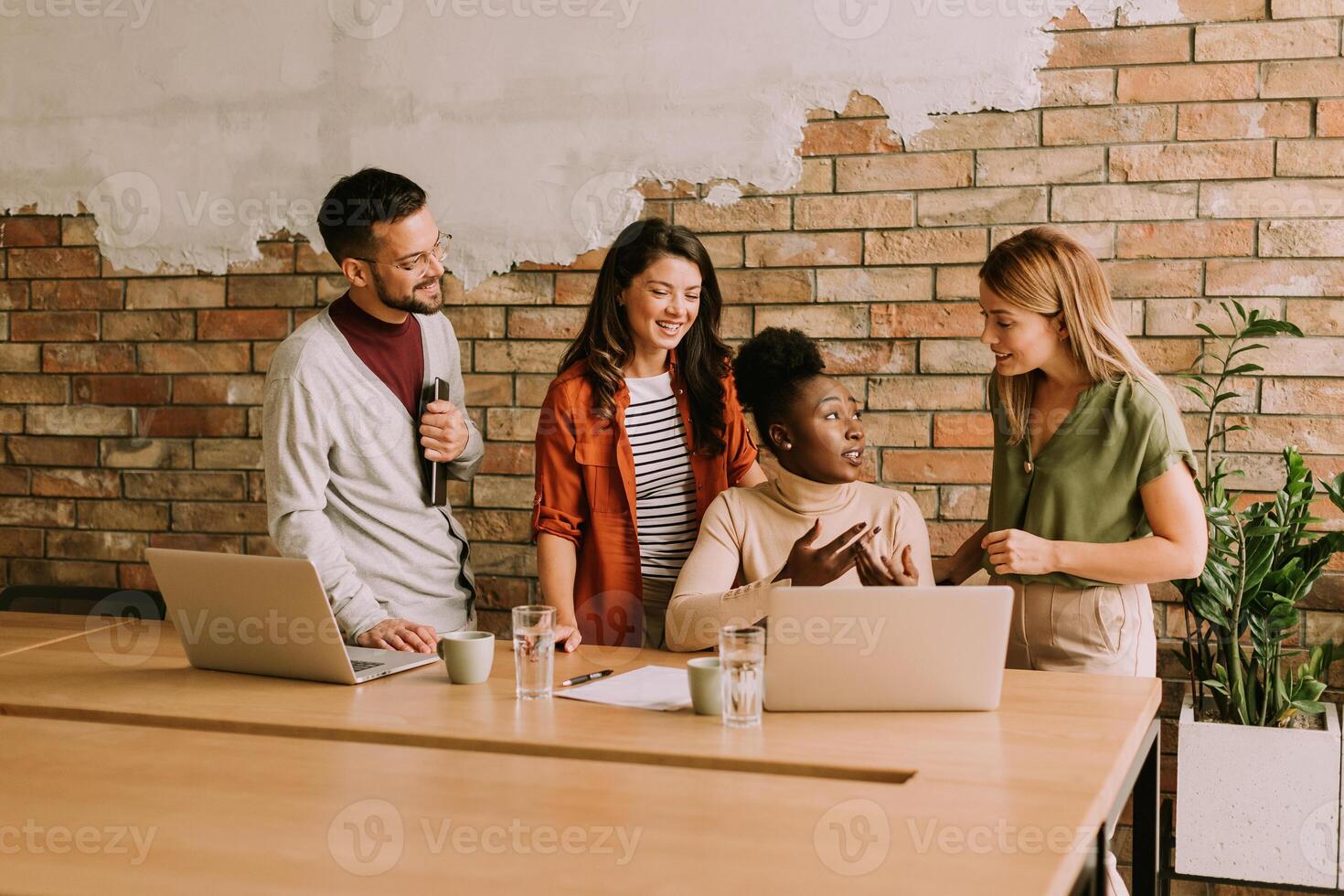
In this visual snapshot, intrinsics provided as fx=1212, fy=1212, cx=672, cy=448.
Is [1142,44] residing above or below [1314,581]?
Answer: above

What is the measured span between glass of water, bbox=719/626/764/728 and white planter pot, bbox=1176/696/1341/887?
4.36 ft

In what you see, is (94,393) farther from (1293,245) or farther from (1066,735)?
(1293,245)

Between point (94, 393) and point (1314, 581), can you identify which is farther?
point (94, 393)

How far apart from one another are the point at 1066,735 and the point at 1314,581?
1416mm

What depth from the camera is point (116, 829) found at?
4.12 feet

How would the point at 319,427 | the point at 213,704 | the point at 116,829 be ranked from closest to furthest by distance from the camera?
1. the point at 116,829
2. the point at 213,704
3. the point at 319,427

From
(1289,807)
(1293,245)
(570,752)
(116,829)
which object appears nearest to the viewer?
(116,829)

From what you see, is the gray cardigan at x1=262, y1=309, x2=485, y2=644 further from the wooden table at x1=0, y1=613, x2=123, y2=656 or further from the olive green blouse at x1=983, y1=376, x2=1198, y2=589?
the olive green blouse at x1=983, y1=376, x2=1198, y2=589

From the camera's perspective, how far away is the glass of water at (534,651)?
5.69ft

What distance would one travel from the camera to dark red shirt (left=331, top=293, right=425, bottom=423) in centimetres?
236

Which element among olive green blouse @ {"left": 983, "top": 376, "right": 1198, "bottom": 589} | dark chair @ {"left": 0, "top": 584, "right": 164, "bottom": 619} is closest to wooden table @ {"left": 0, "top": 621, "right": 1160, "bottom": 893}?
olive green blouse @ {"left": 983, "top": 376, "right": 1198, "bottom": 589}

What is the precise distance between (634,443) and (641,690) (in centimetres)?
69

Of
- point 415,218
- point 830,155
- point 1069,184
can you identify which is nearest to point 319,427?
point 415,218

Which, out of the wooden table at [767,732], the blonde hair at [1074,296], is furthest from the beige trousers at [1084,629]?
the blonde hair at [1074,296]
